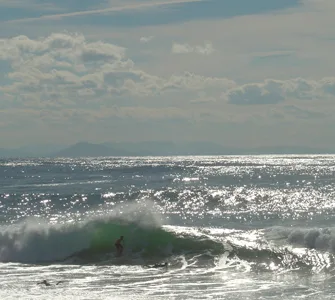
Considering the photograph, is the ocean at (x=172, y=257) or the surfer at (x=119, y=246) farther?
the surfer at (x=119, y=246)

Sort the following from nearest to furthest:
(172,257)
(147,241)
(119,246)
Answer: (172,257) < (119,246) < (147,241)

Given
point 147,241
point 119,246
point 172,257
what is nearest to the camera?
point 172,257

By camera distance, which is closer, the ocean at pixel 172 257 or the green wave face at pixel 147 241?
the ocean at pixel 172 257

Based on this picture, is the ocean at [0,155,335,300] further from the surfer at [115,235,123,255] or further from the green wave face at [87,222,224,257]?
the surfer at [115,235,123,255]

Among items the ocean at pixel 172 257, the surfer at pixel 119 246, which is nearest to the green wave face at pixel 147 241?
the ocean at pixel 172 257

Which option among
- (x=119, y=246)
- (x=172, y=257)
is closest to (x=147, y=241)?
(x=119, y=246)

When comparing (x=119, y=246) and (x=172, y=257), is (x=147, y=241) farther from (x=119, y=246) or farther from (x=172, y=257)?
(x=172, y=257)

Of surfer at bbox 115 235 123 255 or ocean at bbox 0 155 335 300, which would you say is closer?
ocean at bbox 0 155 335 300

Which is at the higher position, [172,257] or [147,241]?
[147,241]

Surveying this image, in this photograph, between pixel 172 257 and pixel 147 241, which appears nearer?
pixel 172 257

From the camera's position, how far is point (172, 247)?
37.4 m

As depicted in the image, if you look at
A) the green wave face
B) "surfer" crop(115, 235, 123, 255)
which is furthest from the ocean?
"surfer" crop(115, 235, 123, 255)

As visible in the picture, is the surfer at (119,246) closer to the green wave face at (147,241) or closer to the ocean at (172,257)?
the green wave face at (147,241)

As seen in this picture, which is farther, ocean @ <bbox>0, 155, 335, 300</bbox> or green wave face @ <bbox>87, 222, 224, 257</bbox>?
green wave face @ <bbox>87, 222, 224, 257</bbox>
